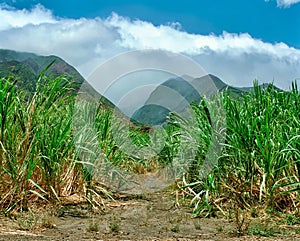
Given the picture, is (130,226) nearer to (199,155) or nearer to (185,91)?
(199,155)

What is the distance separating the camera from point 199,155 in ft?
15.3

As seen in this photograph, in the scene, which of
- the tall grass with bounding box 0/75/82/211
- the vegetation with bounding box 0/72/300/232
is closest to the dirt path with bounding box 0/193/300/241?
the vegetation with bounding box 0/72/300/232

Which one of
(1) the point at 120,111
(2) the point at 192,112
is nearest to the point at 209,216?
(2) the point at 192,112

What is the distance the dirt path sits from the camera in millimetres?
2891

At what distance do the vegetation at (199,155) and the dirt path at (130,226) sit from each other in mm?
186

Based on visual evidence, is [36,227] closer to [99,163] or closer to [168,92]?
[99,163]

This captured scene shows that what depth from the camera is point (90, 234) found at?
2963mm

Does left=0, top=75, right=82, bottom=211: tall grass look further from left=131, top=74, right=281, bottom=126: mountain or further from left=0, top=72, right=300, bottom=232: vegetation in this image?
left=131, top=74, right=281, bottom=126: mountain

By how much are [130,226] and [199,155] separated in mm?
1531

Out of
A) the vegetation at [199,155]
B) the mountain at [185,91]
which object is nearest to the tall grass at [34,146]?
the vegetation at [199,155]

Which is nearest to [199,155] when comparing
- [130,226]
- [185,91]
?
[130,226]

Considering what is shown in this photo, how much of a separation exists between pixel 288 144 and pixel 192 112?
1.65m

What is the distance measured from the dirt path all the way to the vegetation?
0.19m

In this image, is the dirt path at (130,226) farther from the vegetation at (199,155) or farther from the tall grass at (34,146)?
the tall grass at (34,146)
